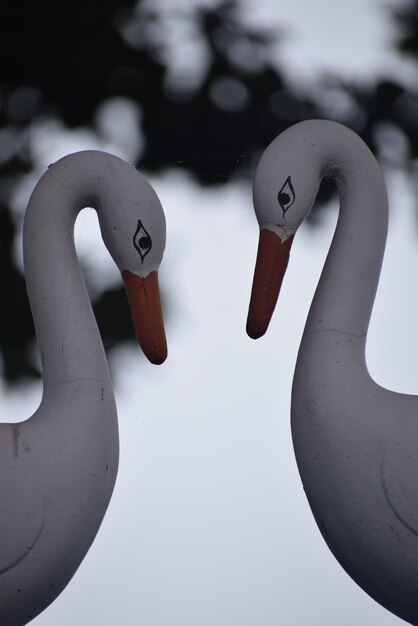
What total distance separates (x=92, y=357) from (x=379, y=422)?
1.72ft

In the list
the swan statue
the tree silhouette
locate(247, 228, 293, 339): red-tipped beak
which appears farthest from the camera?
the tree silhouette

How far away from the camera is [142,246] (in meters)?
2.97

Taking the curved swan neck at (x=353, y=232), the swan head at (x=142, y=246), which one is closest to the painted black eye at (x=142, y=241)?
the swan head at (x=142, y=246)

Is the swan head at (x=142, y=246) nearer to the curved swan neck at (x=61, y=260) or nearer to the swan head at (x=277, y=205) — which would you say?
the curved swan neck at (x=61, y=260)

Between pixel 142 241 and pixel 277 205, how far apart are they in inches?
9.9

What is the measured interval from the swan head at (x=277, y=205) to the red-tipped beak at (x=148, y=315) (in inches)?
6.5

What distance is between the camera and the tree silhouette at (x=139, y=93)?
467 centimetres

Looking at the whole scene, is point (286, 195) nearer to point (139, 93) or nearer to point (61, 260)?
point (61, 260)

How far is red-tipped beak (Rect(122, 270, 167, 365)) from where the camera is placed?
9.69 feet

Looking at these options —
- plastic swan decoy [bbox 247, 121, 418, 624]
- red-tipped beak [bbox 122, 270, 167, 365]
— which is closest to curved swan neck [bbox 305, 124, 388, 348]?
plastic swan decoy [bbox 247, 121, 418, 624]

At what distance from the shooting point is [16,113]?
4785 millimetres

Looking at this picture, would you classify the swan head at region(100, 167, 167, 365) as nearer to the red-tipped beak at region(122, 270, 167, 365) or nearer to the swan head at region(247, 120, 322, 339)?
the red-tipped beak at region(122, 270, 167, 365)

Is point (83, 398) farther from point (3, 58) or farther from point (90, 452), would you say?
point (3, 58)

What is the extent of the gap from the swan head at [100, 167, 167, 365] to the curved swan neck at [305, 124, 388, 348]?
0.28 m
